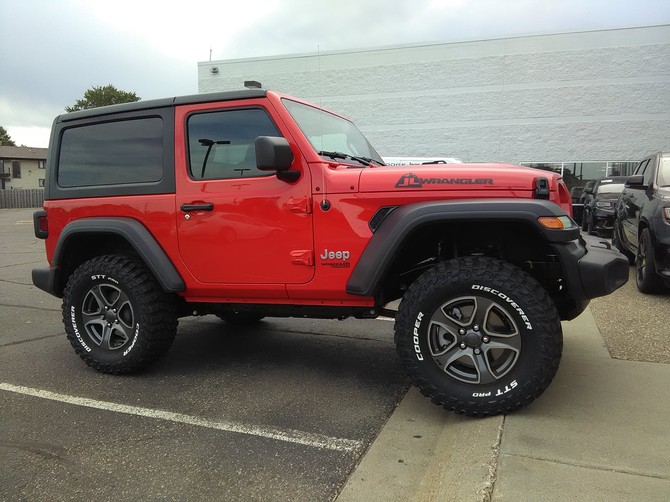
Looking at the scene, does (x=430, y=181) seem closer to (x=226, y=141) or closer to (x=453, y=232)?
(x=453, y=232)

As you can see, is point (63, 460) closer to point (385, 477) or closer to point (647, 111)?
point (385, 477)

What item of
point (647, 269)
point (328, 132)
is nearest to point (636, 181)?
point (647, 269)

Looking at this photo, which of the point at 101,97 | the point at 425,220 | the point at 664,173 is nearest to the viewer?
the point at 425,220

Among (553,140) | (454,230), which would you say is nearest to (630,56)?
(553,140)

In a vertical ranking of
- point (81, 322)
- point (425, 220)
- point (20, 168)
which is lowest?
point (81, 322)

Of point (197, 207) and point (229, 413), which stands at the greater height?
point (197, 207)

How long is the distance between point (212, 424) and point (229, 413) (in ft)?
0.59

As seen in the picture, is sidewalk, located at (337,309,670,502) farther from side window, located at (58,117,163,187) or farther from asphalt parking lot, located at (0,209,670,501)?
side window, located at (58,117,163,187)

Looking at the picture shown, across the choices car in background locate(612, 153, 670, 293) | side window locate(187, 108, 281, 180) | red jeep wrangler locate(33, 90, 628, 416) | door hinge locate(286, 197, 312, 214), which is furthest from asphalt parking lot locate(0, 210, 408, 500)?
car in background locate(612, 153, 670, 293)

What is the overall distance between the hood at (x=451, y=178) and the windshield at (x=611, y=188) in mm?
9973

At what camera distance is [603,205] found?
37.5ft

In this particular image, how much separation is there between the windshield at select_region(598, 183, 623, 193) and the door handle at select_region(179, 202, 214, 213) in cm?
1088

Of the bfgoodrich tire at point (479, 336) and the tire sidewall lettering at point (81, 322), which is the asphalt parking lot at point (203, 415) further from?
the bfgoodrich tire at point (479, 336)

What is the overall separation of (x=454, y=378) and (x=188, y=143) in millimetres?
2453
